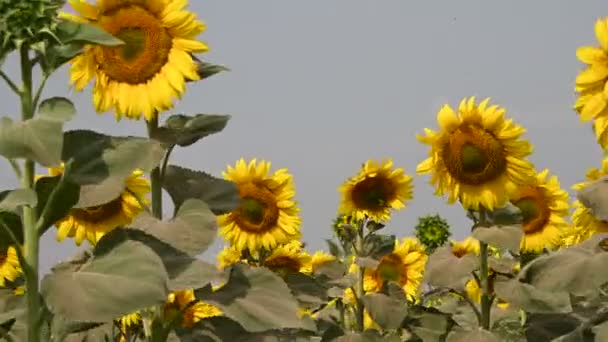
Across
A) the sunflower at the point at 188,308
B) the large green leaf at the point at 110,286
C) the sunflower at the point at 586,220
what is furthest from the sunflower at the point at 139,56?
the sunflower at the point at 586,220

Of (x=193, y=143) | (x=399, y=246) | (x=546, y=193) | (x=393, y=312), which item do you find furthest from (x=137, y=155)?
(x=399, y=246)

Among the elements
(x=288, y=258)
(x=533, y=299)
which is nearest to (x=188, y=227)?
(x=533, y=299)

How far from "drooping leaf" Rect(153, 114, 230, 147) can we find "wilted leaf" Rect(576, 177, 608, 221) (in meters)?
1.30

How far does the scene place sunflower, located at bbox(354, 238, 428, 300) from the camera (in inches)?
292

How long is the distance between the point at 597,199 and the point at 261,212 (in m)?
2.62

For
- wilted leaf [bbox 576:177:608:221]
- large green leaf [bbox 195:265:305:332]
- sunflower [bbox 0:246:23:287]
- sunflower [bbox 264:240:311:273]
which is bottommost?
sunflower [bbox 0:246:23:287]

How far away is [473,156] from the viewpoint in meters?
4.98

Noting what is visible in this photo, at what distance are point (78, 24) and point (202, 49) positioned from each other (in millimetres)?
853

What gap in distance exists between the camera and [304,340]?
13.8ft

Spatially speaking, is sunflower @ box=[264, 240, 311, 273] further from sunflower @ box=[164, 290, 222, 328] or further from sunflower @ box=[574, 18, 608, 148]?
sunflower @ box=[574, 18, 608, 148]

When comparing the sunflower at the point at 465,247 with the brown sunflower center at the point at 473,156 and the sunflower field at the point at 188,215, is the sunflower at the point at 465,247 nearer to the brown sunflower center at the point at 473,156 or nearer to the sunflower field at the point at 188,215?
the sunflower field at the point at 188,215

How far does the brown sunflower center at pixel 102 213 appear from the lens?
4246 millimetres

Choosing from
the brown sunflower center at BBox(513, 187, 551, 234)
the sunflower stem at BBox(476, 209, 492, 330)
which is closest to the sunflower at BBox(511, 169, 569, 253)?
the brown sunflower center at BBox(513, 187, 551, 234)

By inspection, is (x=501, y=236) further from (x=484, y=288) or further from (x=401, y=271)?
(x=401, y=271)
